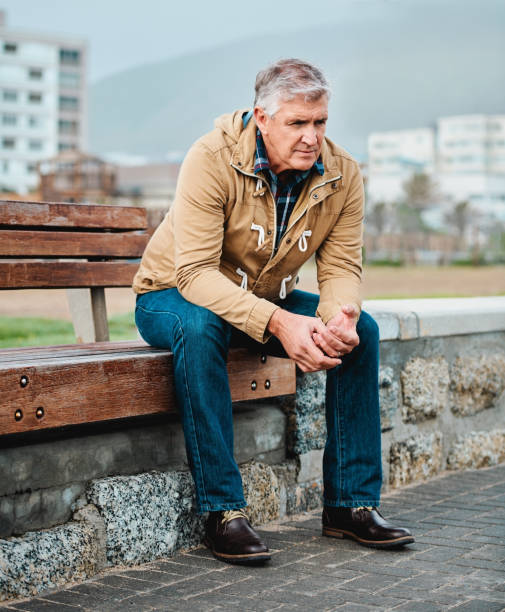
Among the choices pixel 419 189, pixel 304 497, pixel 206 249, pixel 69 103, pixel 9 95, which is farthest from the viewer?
pixel 69 103

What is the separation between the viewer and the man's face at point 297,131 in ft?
9.80

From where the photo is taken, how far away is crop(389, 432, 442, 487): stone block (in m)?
4.09

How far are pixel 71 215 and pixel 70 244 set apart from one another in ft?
0.39

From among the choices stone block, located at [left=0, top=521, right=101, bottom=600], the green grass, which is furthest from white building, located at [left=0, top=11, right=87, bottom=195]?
stone block, located at [left=0, top=521, right=101, bottom=600]

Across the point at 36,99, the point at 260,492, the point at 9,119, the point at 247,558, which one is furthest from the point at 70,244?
the point at 36,99

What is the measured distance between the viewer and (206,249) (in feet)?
9.71

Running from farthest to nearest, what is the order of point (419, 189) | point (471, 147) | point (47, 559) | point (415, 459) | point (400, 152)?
point (471, 147) → point (400, 152) → point (419, 189) → point (415, 459) → point (47, 559)

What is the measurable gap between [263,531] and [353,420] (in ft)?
1.72

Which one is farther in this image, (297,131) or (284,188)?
(284,188)

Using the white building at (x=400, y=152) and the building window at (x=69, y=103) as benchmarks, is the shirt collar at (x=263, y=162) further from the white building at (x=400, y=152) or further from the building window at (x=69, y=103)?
the white building at (x=400, y=152)

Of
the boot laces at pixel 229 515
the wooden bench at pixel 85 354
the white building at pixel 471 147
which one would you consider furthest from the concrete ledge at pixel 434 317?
the white building at pixel 471 147

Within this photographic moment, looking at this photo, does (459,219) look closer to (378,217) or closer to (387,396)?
(378,217)

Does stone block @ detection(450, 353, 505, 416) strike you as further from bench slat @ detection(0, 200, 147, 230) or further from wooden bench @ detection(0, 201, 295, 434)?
bench slat @ detection(0, 200, 147, 230)

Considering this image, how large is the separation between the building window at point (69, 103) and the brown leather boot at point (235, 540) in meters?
107
